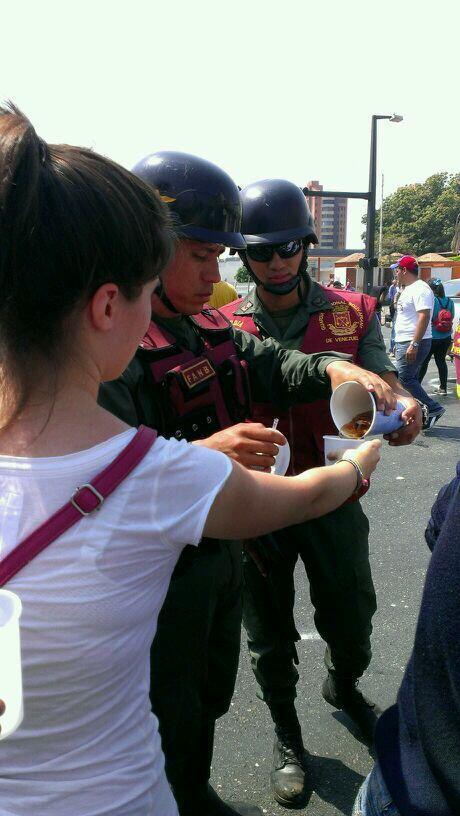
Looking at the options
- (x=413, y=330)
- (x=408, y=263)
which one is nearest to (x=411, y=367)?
(x=413, y=330)

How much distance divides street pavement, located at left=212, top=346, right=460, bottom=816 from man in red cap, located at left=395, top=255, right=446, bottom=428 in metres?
2.98

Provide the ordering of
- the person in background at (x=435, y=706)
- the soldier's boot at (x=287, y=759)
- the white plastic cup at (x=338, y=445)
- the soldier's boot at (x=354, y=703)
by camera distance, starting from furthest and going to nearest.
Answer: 1. the soldier's boot at (x=354, y=703)
2. the soldier's boot at (x=287, y=759)
3. the white plastic cup at (x=338, y=445)
4. the person in background at (x=435, y=706)

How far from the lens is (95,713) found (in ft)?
3.22

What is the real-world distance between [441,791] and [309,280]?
2.13 metres

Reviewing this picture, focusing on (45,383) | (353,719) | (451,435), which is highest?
(45,383)

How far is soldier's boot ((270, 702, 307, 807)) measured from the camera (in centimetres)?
235

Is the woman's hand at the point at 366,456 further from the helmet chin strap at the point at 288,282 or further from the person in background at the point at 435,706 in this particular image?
the helmet chin strap at the point at 288,282

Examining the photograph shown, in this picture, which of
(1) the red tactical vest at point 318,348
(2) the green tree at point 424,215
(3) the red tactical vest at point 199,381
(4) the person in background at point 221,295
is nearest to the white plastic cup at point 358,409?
(3) the red tactical vest at point 199,381

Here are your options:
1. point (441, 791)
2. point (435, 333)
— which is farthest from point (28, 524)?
point (435, 333)

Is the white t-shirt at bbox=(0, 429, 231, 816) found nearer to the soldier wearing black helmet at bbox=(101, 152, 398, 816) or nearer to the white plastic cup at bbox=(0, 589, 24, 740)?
the white plastic cup at bbox=(0, 589, 24, 740)

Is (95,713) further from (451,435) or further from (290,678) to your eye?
(451,435)

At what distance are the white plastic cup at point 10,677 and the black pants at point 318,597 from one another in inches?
61.8

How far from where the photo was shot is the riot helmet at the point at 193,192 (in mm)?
2014

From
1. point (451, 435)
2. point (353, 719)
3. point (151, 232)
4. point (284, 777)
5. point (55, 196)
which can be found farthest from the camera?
point (451, 435)
